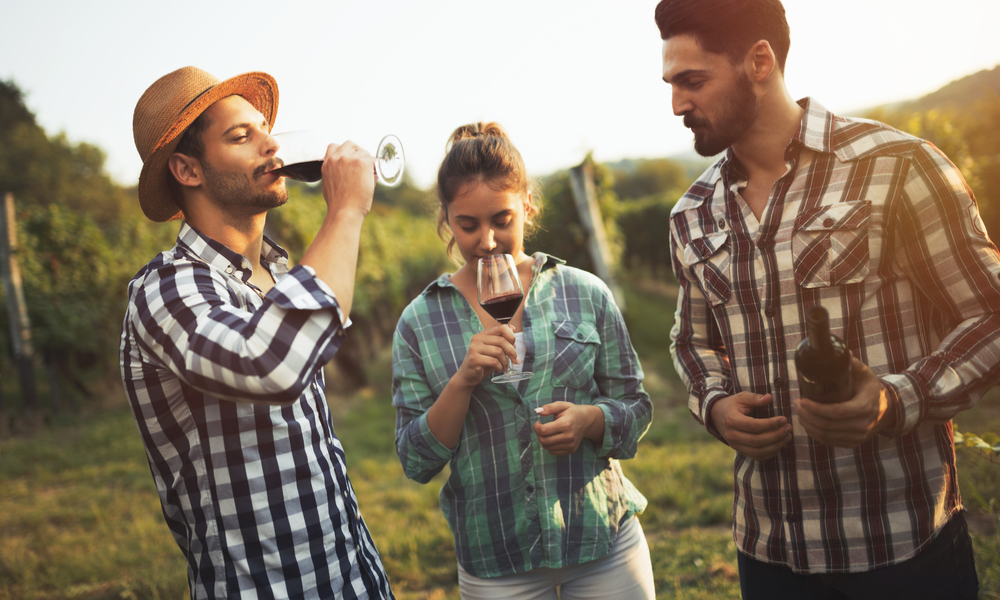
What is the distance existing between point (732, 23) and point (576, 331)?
40.8 inches

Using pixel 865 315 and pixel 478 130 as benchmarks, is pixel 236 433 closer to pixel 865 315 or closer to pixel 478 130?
pixel 478 130

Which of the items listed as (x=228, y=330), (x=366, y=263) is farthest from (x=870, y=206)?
(x=366, y=263)

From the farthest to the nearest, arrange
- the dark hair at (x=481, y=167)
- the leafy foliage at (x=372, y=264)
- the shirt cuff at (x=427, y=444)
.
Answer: the leafy foliage at (x=372, y=264) < the dark hair at (x=481, y=167) < the shirt cuff at (x=427, y=444)

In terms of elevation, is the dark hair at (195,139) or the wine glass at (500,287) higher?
the dark hair at (195,139)

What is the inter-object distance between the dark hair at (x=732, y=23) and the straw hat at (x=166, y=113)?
1.35m

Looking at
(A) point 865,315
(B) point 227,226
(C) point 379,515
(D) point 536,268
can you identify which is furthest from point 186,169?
(C) point 379,515

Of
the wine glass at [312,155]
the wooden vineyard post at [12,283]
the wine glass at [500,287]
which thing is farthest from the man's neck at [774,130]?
the wooden vineyard post at [12,283]

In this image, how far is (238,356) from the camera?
1.32 m

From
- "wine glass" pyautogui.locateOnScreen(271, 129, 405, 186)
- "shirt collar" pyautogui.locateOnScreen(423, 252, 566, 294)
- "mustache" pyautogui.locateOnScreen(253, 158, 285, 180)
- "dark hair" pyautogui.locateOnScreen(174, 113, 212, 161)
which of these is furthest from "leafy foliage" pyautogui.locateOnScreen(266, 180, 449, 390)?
"dark hair" pyautogui.locateOnScreen(174, 113, 212, 161)

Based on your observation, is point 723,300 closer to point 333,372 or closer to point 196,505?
point 196,505

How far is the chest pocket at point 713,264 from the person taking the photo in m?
1.86

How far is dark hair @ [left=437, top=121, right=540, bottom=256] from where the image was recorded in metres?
2.06

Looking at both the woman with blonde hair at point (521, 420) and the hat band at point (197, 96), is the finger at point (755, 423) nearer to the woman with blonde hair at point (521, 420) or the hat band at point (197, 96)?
the woman with blonde hair at point (521, 420)

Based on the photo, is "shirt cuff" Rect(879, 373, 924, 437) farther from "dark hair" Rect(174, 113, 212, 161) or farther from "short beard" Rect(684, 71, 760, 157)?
"dark hair" Rect(174, 113, 212, 161)
